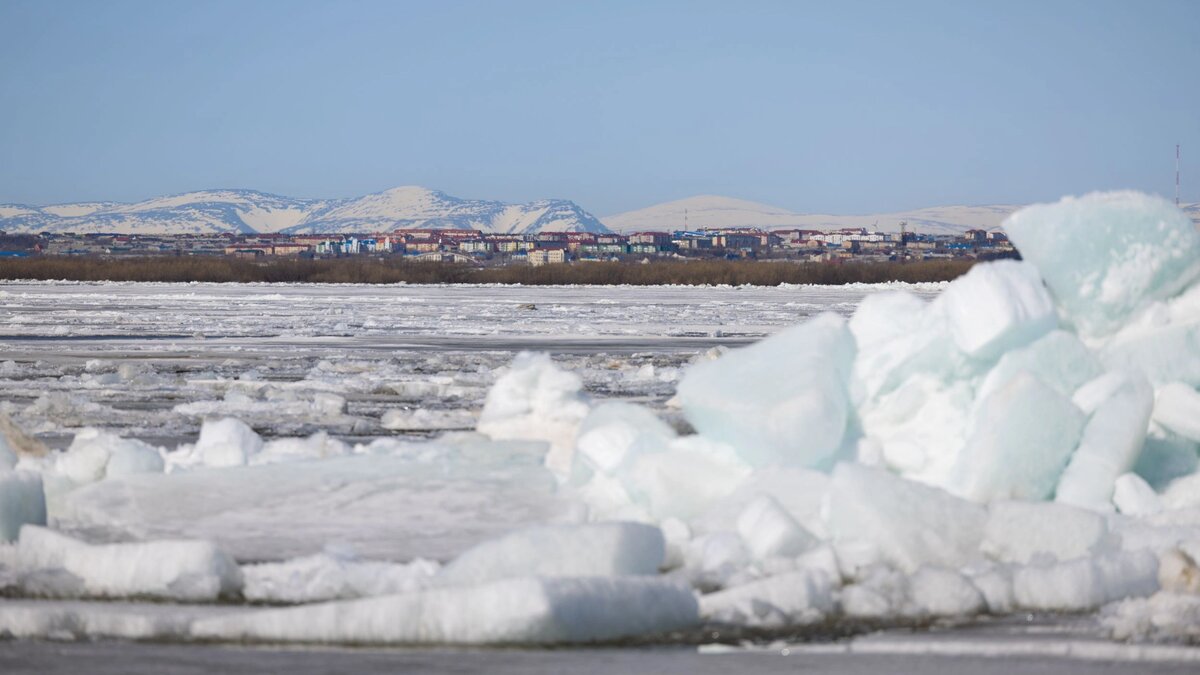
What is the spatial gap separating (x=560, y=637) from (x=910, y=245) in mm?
131992

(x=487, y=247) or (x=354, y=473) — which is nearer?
(x=354, y=473)

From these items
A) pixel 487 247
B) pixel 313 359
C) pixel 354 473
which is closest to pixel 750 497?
pixel 354 473

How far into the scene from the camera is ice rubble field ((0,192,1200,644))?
4.05 metres

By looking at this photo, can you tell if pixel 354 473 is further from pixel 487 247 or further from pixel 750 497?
pixel 487 247

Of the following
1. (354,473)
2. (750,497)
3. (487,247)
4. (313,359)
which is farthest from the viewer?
(487,247)

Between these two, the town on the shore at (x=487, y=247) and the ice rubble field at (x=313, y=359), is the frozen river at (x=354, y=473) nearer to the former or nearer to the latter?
the ice rubble field at (x=313, y=359)

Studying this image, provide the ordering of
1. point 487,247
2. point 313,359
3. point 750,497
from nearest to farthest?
1. point 750,497
2. point 313,359
3. point 487,247

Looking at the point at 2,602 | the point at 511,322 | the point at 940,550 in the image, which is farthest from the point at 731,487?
the point at 511,322

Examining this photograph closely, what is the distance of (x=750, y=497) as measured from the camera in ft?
16.6

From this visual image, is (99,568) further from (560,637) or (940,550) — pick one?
(940,550)

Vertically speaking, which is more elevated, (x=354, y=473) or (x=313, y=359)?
(x=354, y=473)

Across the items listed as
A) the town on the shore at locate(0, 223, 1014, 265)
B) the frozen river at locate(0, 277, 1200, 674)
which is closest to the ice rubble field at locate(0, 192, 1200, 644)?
the frozen river at locate(0, 277, 1200, 674)

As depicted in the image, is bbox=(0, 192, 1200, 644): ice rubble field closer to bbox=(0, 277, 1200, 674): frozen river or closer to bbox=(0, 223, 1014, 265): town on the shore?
bbox=(0, 277, 1200, 674): frozen river

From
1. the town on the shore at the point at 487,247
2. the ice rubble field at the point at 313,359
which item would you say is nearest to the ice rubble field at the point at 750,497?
the ice rubble field at the point at 313,359
